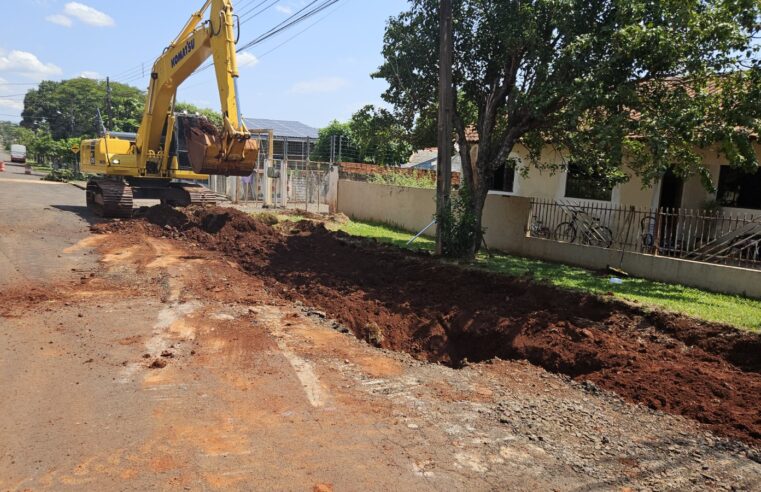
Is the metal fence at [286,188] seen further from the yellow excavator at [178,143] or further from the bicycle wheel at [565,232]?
the bicycle wheel at [565,232]

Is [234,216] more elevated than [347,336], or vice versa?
[234,216]

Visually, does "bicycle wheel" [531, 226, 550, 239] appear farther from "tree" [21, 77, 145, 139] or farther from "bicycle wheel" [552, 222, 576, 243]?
"tree" [21, 77, 145, 139]

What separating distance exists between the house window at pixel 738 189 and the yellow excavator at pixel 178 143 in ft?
37.9

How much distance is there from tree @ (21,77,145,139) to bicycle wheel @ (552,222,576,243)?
65529 millimetres

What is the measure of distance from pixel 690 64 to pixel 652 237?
11.5 feet

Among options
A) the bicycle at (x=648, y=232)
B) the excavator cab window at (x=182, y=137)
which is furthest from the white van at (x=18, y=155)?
the bicycle at (x=648, y=232)

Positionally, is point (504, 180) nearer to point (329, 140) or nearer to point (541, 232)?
point (541, 232)

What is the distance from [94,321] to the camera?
274 inches

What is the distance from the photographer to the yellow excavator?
12500 mm

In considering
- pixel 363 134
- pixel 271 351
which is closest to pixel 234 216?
pixel 363 134

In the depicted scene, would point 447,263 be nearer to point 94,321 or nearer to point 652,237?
point 652,237

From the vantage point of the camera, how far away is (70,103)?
76.3 meters

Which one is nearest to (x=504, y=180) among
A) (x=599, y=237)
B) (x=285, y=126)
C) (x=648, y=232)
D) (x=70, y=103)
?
(x=599, y=237)

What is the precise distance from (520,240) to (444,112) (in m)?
4.16
